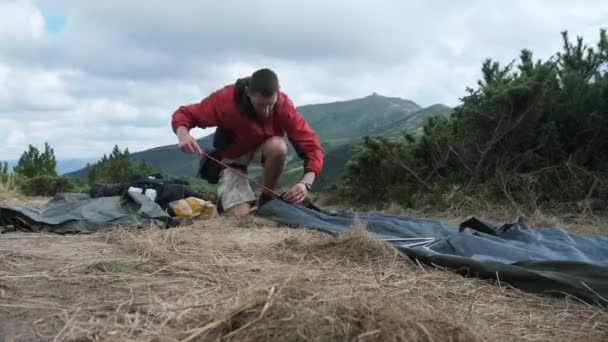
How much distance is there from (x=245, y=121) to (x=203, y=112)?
293 millimetres

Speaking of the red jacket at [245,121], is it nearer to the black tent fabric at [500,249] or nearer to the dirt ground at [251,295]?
the black tent fabric at [500,249]

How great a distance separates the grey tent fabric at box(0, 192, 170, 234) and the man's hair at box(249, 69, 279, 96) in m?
0.98

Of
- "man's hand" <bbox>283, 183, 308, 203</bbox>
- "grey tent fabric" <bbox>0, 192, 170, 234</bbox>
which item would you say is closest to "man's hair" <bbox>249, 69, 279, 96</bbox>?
"man's hand" <bbox>283, 183, 308, 203</bbox>

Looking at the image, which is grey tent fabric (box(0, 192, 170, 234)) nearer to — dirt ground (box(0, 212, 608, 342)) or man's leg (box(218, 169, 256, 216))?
dirt ground (box(0, 212, 608, 342))

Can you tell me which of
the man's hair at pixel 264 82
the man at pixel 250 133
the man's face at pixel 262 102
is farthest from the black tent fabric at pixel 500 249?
the man's hair at pixel 264 82

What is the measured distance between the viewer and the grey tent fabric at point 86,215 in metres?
3.26

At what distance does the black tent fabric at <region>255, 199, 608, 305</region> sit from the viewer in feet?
6.52

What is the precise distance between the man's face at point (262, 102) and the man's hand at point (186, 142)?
1.53 feet

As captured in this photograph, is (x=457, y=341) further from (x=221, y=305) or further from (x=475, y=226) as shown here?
(x=475, y=226)

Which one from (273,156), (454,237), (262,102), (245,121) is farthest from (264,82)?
(454,237)

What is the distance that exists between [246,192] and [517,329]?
295 centimetres

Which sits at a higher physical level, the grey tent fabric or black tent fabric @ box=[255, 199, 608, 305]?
the grey tent fabric

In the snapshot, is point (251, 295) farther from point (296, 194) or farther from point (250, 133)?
point (250, 133)

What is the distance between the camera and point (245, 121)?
13.0 ft
